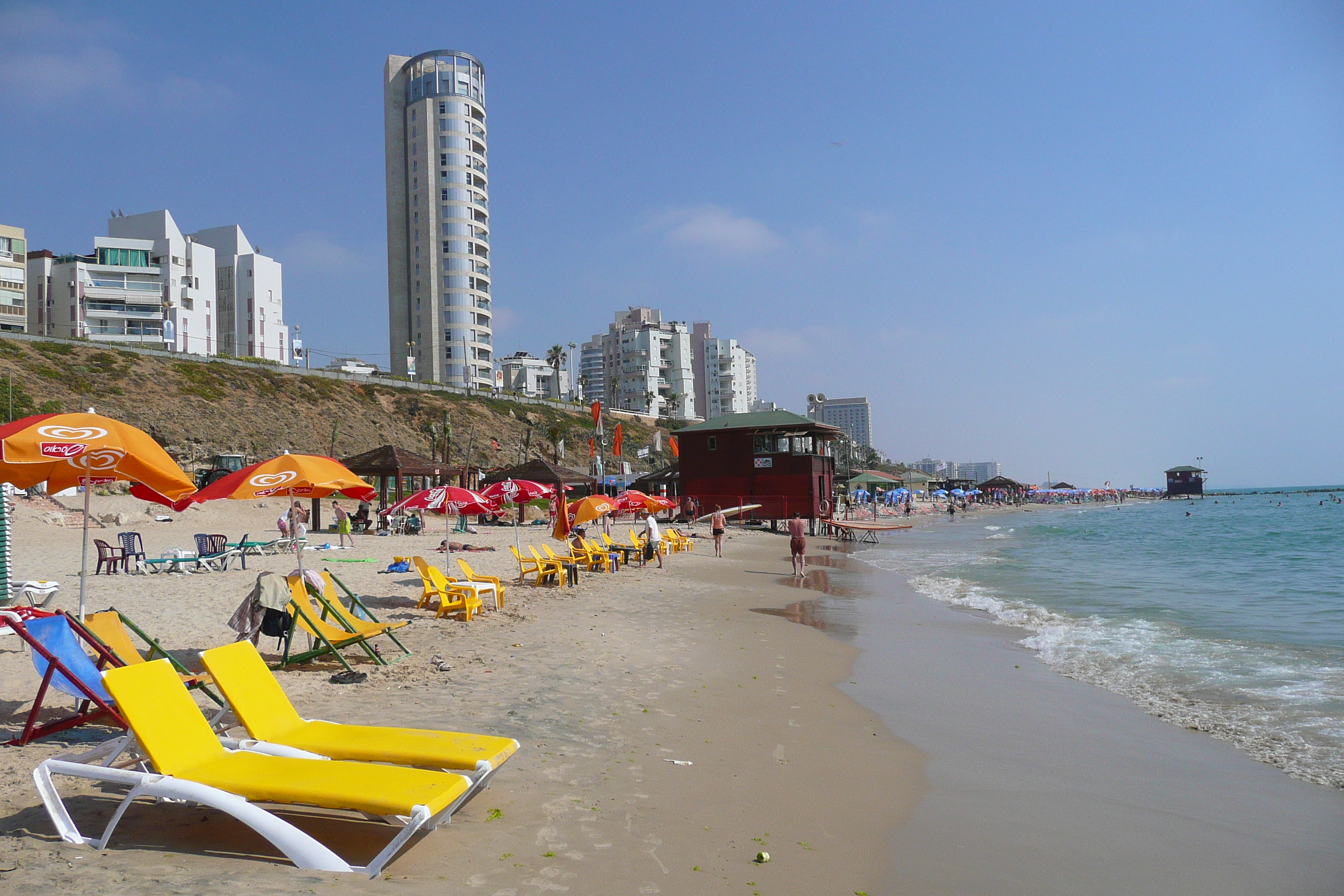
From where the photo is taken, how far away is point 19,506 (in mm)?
27641

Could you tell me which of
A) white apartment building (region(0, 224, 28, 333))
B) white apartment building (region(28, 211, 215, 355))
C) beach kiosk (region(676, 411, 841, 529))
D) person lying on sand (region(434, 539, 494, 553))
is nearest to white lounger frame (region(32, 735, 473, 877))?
person lying on sand (region(434, 539, 494, 553))

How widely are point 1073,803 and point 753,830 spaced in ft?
8.34

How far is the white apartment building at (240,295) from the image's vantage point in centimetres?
8594

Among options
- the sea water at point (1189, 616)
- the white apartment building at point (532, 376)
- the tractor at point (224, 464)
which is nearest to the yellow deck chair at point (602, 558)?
the sea water at point (1189, 616)

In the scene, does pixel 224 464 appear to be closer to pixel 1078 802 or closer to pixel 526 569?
pixel 526 569

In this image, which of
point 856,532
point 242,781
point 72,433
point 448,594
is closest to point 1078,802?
point 242,781

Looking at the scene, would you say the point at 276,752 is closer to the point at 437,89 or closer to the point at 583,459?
the point at 583,459

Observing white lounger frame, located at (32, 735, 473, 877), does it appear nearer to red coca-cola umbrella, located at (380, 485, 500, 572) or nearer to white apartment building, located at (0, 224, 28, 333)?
red coca-cola umbrella, located at (380, 485, 500, 572)

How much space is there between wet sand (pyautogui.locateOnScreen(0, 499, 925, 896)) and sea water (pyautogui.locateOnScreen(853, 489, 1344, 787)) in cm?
361

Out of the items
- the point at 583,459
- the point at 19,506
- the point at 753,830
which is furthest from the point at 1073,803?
the point at 583,459

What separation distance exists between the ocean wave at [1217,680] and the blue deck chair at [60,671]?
9.11 metres

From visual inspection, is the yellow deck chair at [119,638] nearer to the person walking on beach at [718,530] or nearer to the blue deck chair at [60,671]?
the blue deck chair at [60,671]

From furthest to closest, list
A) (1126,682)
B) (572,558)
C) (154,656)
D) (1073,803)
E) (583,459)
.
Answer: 1. (583,459)
2. (572,558)
3. (1126,682)
4. (154,656)
5. (1073,803)

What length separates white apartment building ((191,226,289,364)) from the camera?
85938mm
